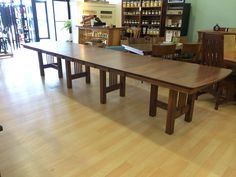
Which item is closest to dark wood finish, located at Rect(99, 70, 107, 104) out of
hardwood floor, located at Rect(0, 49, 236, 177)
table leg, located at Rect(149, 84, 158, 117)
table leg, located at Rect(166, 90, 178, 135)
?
hardwood floor, located at Rect(0, 49, 236, 177)

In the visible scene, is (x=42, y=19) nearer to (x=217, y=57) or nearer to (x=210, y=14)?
(x=210, y=14)

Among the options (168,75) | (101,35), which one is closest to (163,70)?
(168,75)

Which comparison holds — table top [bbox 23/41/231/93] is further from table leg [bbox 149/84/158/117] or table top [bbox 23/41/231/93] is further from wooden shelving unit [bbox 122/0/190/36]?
wooden shelving unit [bbox 122/0/190/36]

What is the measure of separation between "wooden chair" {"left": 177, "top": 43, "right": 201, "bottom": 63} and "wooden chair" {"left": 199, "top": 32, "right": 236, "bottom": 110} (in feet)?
2.40

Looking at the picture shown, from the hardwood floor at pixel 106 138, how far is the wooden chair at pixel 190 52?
896 millimetres

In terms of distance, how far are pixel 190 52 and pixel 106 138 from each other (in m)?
2.57

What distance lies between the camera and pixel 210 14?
587 centimetres

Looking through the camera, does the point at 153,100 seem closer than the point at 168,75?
No

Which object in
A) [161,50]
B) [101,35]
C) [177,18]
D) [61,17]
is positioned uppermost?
[61,17]

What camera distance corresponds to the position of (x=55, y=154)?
207 centimetres

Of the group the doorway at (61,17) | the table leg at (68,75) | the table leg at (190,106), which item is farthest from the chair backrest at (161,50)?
the doorway at (61,17)

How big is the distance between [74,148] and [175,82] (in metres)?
1.26

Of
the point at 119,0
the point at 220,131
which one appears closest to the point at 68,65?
the point at 220,131

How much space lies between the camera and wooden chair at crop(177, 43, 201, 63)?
151 inches
